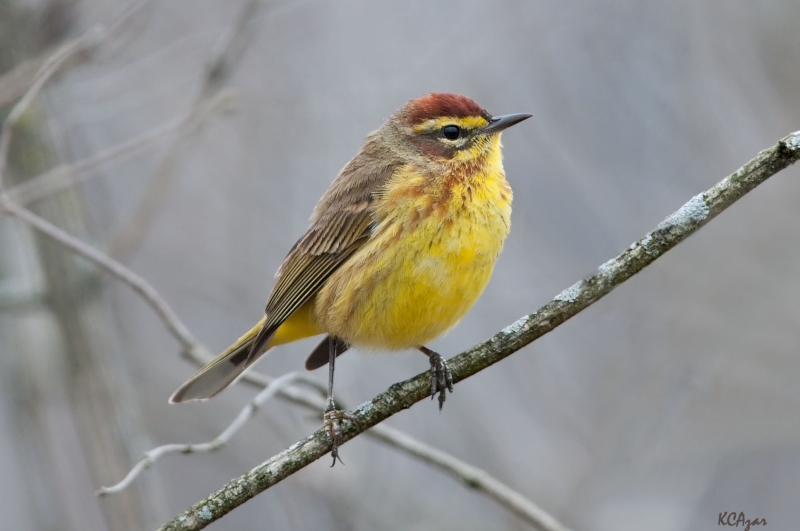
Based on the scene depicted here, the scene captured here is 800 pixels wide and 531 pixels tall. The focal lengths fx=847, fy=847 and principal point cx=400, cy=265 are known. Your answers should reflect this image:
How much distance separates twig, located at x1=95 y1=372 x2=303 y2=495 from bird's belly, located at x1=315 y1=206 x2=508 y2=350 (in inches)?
18.2

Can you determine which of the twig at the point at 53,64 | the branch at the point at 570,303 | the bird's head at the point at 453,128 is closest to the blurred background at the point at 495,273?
the twig at the point at 53,64

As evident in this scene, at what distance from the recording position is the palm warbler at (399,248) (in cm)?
405

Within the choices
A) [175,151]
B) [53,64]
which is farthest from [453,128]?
[53,64]

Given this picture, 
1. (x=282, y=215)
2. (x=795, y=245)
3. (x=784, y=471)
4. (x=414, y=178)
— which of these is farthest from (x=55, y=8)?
(x=784, y=471)

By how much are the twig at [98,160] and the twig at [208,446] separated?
1589mm

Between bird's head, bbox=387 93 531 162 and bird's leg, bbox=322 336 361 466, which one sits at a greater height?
bird's head, bbox=387 93 531 162

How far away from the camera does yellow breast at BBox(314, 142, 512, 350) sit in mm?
4035

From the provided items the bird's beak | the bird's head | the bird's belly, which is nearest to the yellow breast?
the bird's belly

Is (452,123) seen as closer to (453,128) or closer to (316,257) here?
(453,128)

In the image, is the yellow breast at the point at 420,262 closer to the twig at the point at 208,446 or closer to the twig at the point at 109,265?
the twig at the point at 208,446

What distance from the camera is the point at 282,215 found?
6.49 metres

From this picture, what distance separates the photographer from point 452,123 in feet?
15.1

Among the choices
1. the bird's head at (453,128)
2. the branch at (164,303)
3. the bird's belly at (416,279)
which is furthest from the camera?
the bird's head at (453,128)

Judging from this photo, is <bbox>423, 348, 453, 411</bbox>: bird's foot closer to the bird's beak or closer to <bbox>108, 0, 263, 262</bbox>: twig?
the bird's beak
